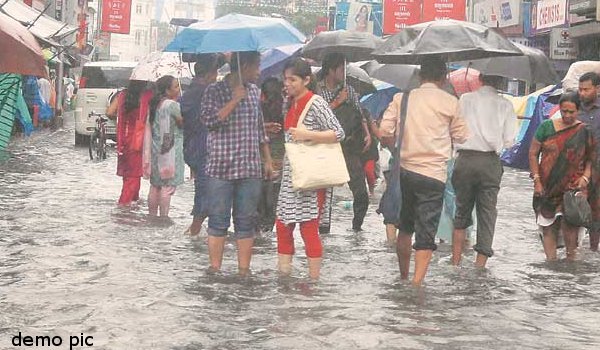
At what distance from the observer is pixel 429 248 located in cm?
812

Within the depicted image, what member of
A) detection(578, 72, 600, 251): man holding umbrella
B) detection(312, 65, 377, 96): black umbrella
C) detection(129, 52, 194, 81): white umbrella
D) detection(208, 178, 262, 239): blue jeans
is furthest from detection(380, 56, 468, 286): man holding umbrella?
detection(129, 52, 194, 81): white umbrella

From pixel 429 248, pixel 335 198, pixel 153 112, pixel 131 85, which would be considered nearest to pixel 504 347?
pixel 429 248

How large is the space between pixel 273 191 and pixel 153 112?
183 cm

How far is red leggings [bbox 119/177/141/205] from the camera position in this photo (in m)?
13.5

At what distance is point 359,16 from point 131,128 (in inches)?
1917

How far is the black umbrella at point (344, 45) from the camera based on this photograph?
11829mm

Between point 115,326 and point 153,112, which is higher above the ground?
point 153,112

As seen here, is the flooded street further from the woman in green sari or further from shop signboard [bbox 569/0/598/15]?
shop signboard [bbox 569/0/598/15]

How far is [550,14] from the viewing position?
38.2m

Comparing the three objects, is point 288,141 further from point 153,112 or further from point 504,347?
point 153,112

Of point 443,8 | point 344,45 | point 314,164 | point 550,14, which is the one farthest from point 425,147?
point 443,8

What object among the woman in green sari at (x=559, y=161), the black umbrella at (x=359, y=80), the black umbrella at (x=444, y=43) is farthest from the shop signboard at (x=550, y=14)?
the black umbrella at (x=444, y=43)

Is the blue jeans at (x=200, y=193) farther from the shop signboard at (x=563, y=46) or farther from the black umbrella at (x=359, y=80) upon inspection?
the shop signboard at (x=563, y=46)

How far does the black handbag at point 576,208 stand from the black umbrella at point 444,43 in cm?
160
